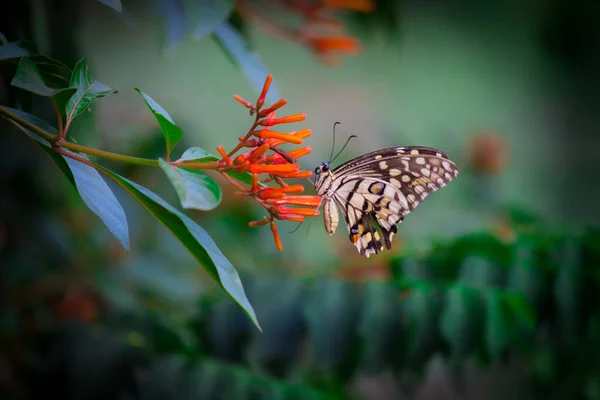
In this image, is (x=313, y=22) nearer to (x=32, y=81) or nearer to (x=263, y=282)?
(x=263, y=282)

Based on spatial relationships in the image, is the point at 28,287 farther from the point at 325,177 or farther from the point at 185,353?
the point at 325,177

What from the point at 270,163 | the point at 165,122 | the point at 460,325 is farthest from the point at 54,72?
the point at 460,325

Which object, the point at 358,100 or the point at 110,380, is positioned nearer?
the point at 110,380

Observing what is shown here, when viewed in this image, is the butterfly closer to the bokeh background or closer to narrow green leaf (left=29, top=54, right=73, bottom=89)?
the bokeh background

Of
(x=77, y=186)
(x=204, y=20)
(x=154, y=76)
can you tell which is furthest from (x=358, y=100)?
(x=77, y=186)

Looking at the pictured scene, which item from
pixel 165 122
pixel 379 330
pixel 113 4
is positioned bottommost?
pixel 379 330

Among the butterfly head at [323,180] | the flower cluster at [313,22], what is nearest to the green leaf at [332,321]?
the butterfly head at [323,180]

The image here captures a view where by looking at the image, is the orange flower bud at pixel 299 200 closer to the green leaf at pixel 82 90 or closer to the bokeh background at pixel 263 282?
the green leaf at pixel 82 90
